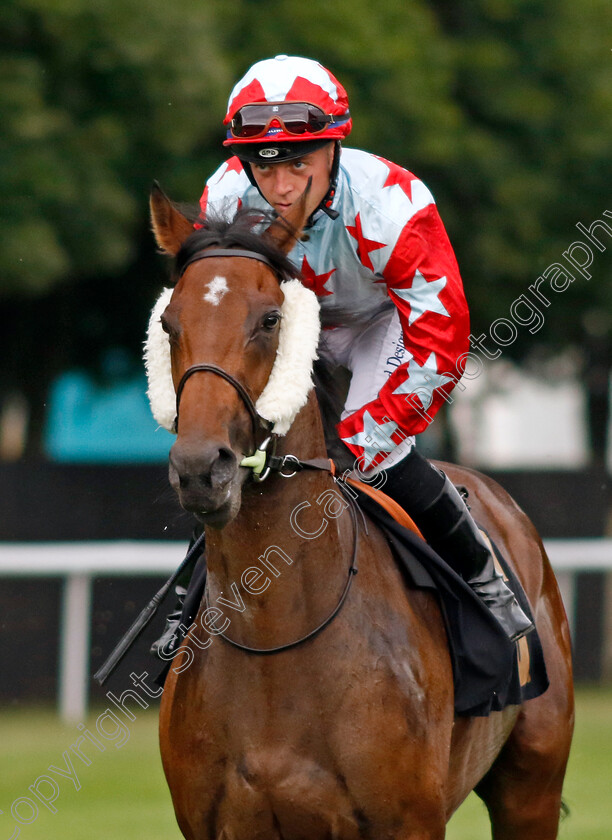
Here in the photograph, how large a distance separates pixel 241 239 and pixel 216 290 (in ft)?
0.71

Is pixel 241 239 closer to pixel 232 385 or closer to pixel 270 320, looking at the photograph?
pixel 270 320

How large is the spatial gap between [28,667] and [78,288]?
119 inches

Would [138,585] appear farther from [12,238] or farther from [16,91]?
[16,91]

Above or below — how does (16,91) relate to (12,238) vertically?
above

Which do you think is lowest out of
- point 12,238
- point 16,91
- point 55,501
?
point 55,501

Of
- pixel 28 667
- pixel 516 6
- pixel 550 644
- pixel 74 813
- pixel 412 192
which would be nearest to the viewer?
pixel 412 192

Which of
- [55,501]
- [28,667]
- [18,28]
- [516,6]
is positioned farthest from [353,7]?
[28,667]

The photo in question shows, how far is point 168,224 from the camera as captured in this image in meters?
3.38

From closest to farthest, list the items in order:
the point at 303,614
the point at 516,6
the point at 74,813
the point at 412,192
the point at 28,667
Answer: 1. the point at 303,614
2. the point at 412,192
3. the point at 74,813
4. the point at 28,667
5. the point at 516,6

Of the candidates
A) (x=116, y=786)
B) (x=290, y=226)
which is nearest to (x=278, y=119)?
(x=290, y=226)

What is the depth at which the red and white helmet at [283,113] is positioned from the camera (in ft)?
11.6

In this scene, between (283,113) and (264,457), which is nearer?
(264,457)

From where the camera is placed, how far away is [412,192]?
371 cm

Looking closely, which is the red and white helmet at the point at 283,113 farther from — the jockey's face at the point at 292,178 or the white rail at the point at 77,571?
the white rail at the point at 77,571
